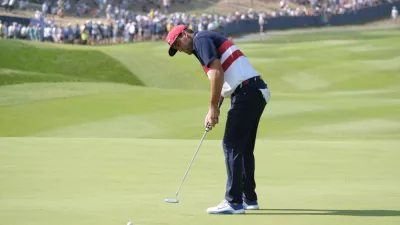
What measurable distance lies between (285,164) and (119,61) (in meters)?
32.6

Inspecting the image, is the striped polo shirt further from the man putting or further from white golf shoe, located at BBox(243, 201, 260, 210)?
white golf shoe, located at BBox(243, 201, 260, 210)

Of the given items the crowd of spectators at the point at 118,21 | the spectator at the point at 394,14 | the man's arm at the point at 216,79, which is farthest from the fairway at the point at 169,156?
the spectator at the point at 394,14

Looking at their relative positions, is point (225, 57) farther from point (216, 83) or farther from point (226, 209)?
point (226, 209)

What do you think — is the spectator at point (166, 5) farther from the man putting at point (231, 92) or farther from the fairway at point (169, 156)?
the man putting at point (231, 92)

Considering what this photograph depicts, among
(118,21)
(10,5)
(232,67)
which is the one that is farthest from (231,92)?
(10,5)

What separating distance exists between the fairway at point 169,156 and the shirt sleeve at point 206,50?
1.82m

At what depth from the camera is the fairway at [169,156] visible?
11805mm

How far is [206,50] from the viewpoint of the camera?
11797 mm

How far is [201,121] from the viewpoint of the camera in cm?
2758

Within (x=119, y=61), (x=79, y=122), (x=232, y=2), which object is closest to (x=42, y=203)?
(x=79, y=122)

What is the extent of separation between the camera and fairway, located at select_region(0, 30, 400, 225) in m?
11.8

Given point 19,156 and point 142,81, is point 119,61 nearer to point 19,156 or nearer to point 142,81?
point 142,81

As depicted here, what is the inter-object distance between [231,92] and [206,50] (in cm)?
70

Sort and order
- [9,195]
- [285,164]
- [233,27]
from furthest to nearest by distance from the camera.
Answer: [233,27] → [285,164] → [9,195]
